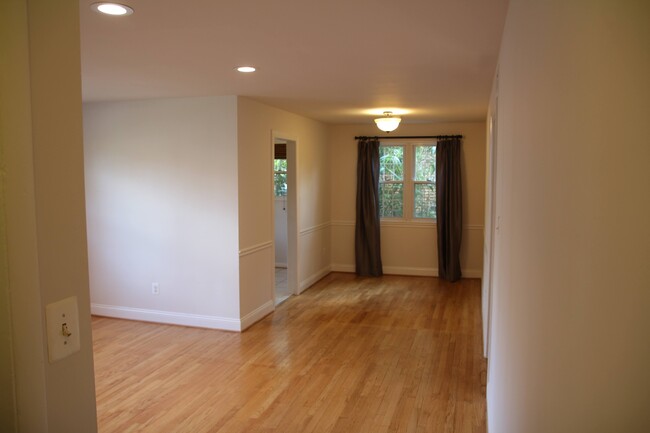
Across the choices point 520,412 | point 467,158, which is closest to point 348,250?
point 467,158

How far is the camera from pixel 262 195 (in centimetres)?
540

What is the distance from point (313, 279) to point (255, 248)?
209 cm

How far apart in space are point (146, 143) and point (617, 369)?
5.12m

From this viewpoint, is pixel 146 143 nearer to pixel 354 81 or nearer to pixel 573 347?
pixel 354 81

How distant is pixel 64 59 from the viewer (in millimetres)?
1077

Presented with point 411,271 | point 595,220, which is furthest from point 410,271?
point 595,220

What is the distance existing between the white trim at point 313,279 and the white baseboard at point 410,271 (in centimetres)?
19

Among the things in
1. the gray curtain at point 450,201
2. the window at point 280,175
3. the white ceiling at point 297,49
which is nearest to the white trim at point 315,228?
the window at point 280,175

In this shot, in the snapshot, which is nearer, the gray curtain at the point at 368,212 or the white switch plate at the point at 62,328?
the white switch plate at the point at 62,328

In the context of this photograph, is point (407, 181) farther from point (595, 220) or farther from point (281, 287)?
point (595, 220)

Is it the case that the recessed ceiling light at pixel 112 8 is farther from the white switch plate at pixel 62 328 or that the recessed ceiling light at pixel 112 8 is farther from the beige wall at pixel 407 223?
the beige wall at pixel 407 223

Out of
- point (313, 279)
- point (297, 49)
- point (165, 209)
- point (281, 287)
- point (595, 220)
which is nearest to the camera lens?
point (595, 220)

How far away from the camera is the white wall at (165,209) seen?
16.3 feet

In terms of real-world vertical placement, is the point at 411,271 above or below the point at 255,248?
below
